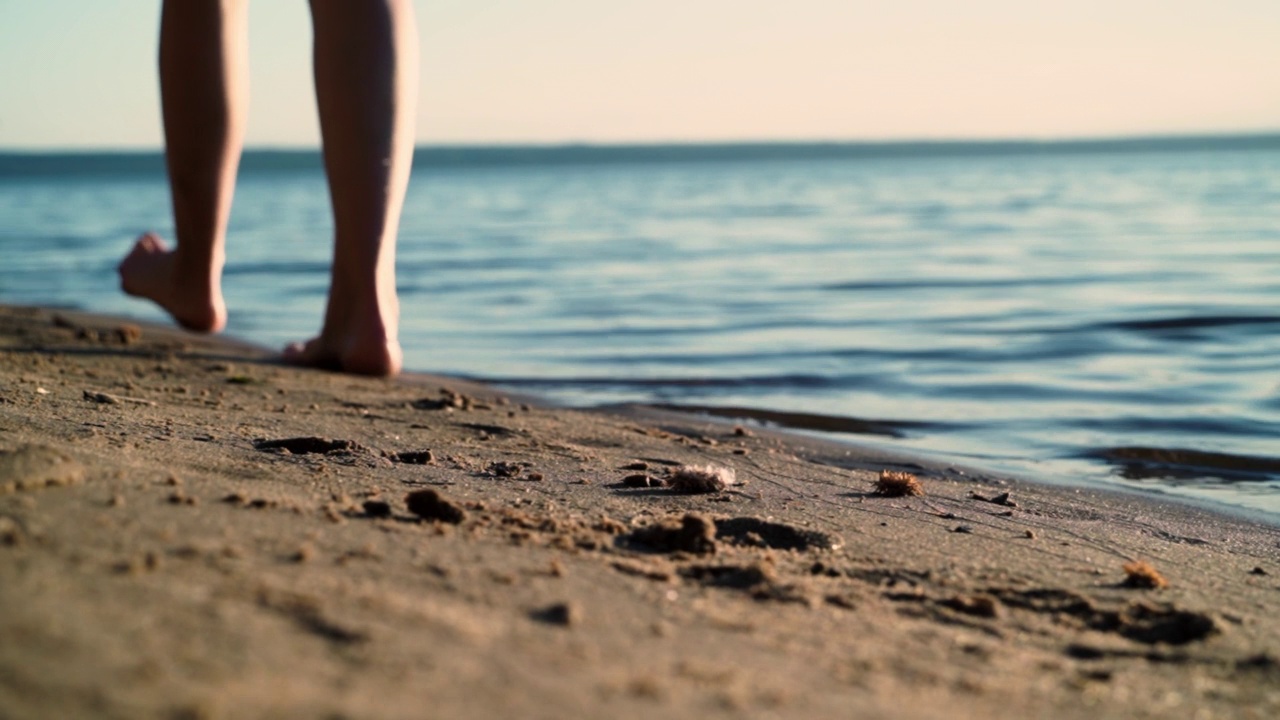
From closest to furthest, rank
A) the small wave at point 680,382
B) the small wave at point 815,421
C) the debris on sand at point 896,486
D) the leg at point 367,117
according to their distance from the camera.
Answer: the debris on sand at point 896,486, the leg at point 367,117, the small wave at point 815,421, the small wave at point 680,382

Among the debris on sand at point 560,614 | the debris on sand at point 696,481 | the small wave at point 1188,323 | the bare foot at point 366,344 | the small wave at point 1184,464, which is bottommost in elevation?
the debris on sand at point 560,614

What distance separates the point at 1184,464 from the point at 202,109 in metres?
2.48

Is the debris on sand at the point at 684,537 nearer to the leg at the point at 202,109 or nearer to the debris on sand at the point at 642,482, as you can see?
the debris on sand at the point at 642,482

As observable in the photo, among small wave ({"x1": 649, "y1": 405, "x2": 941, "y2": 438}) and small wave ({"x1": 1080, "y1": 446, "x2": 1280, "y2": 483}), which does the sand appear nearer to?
small wave ({"x1": 1080, "y1": 446, "x2": 1280, "y2": 483})

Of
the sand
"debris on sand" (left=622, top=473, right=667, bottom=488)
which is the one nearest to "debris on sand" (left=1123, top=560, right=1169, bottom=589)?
the sand

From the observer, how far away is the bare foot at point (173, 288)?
115 inches

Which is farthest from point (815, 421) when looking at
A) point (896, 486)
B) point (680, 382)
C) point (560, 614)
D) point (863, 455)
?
point (560, 614)

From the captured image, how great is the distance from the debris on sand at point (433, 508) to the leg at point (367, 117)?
95 cm

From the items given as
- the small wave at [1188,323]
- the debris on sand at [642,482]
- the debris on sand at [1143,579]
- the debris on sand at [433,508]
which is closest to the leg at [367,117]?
the debris on sand at [642,482]

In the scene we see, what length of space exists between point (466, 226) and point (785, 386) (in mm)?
12435

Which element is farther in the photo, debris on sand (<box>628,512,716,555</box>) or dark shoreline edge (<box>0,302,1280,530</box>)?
dark shoreline edge (<box>0,302,1280,530</box>)

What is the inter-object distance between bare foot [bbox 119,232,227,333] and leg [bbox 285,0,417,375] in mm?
415

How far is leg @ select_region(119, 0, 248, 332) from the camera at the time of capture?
2.58 meters

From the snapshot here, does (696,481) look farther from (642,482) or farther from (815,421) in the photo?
(815,421)
